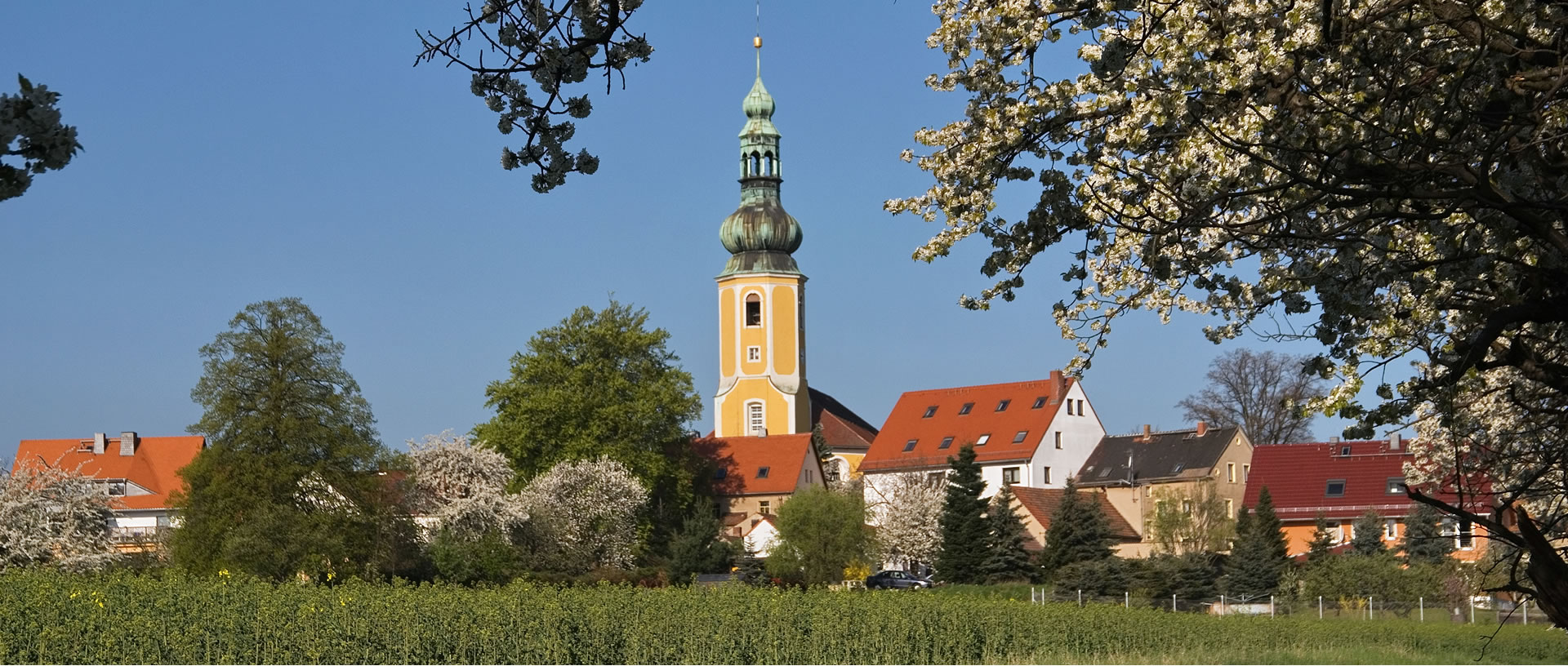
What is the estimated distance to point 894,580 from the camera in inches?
2263

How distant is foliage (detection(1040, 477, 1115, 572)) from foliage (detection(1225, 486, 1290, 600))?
422cm

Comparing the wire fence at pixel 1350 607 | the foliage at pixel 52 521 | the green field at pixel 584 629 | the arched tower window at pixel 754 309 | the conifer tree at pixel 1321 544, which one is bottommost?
the wire fence at pixel 1350 607

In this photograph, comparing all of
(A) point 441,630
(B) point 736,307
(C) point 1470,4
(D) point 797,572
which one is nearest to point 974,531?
(D) point 797,572

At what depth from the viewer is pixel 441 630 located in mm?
21047

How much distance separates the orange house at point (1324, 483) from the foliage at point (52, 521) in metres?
36.9

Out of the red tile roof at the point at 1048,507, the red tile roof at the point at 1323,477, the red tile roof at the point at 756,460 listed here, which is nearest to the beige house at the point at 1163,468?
the red tile roof at the point at 1048,507

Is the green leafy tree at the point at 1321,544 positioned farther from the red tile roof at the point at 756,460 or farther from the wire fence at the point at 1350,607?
the red tile roof at the point at 756,460

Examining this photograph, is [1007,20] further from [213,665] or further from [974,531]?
[974,531]

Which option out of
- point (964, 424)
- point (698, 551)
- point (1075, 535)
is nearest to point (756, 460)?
point (964, 424)

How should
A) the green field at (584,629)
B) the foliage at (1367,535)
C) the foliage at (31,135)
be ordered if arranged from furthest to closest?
the foliage at (1367,535) → the green field at (584,629) → the foliage at (31,135)

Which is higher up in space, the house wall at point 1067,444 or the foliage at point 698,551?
the house wall at point 1067,444

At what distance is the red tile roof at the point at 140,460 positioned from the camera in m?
69.9

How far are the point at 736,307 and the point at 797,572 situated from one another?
37225 mm

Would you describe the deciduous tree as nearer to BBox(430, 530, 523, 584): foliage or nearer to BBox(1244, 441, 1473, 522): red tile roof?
BBox(430, 530, 523, 584): foliage
